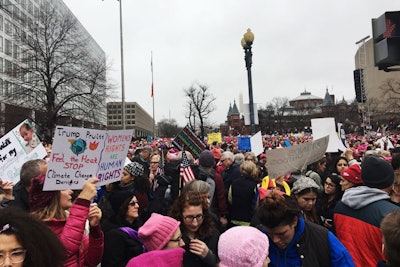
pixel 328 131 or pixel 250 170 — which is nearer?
pixel 250 170

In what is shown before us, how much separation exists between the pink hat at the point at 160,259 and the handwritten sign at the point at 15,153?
3872 millimetres

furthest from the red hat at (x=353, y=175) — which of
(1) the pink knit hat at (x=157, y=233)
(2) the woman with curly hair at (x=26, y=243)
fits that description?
(2) the woman with curly hair at (x=26, y=243)

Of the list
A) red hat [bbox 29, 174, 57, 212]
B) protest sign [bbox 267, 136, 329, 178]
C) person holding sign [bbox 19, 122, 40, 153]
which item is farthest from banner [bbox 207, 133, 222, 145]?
red hat [bbox 29, 174, 57, 212]

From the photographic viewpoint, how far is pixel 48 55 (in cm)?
3306

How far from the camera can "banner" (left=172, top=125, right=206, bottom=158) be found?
823cm

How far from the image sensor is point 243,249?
2.11 metres

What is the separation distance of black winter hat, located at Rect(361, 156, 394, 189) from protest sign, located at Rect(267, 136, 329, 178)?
1574mm

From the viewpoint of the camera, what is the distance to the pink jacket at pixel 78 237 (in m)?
2.67

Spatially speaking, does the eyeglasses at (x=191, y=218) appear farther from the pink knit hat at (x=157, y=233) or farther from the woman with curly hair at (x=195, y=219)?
the pink knit hat at (x=157, y=233)

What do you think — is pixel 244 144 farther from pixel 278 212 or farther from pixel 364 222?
pixel 278 212

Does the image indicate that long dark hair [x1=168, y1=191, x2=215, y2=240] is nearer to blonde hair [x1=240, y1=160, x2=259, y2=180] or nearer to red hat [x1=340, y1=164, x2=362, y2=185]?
red hat [x1=340, y1=164, x2=362, y2=185]

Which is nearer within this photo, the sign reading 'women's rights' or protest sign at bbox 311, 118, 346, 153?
the sign reading 'women's rights'

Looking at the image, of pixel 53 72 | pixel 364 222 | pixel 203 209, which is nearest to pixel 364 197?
pixel 364 222

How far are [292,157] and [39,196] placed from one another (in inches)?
137
